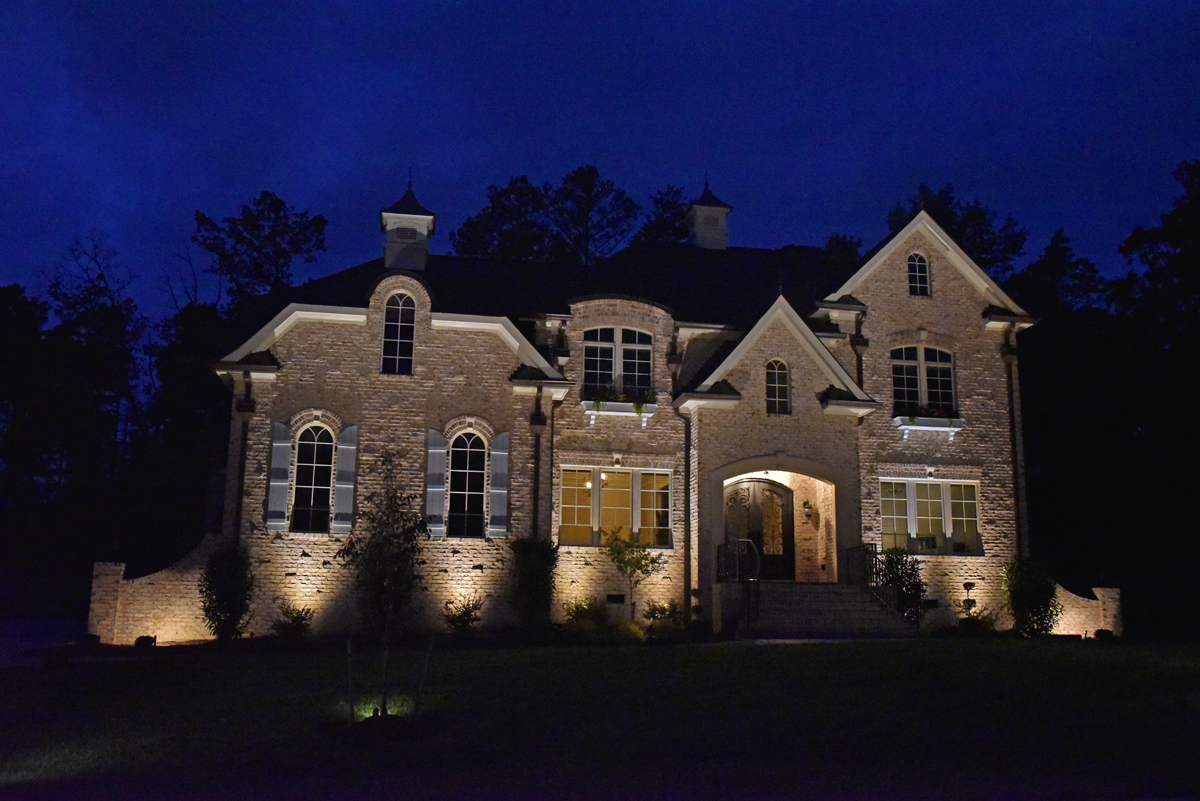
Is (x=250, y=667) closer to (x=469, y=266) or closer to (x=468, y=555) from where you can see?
(x=468, y=555)

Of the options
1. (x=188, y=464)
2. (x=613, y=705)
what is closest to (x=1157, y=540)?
(x=613, y=705)

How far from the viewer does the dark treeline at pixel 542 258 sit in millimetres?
27359

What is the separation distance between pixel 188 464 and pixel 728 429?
65.6 ft

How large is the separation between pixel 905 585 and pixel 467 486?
9.02 metres

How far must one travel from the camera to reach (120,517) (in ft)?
114

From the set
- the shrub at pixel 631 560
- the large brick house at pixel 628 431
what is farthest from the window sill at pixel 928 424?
the shrub at pixel 631 560

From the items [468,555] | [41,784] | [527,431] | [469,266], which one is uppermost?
[469,266]

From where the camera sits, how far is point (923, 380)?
24.0 metres

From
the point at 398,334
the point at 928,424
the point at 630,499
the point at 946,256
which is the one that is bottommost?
the point at 630,499

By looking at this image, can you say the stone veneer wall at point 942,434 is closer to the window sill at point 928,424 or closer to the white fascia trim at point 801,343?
the window sill at point 928,424

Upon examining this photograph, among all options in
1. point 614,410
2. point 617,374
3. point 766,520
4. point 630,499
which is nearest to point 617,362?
point 617,374

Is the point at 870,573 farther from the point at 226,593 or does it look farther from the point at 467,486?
the point at 226,593

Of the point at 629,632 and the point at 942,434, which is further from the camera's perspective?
the point at 942,434

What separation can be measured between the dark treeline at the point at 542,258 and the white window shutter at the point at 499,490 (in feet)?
20.2
